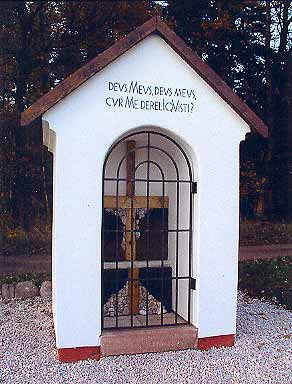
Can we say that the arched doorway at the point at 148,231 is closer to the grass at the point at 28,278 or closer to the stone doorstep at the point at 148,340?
the stone doorstep at the point at 148,340

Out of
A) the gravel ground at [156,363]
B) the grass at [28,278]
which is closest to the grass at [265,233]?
the grass at [28,278]

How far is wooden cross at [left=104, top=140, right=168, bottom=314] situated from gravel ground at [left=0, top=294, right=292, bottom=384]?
35.5 inches

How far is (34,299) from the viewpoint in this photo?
23.6 ft

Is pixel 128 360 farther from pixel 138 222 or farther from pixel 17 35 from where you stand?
pixel 17 35

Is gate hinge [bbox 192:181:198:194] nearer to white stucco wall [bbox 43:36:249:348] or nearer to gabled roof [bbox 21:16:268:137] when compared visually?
white stucco wall [bbox 43:36:249:348]

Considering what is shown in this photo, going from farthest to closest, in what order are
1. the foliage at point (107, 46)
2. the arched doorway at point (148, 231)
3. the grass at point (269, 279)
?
the foliage at point (107, 46) → the grass at point (269, 279) → the arched doorway at point (148, 231)

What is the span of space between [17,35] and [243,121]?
6238mm

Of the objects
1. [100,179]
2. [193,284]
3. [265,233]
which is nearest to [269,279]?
[265,233]

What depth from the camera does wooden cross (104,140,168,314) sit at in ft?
17.5

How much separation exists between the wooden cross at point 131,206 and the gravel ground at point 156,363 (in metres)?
0.90

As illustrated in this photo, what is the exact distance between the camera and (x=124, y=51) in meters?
4.47

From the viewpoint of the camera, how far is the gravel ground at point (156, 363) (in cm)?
423

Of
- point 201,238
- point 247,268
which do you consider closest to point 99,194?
point 201,238

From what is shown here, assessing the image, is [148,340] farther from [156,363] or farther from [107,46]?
[107,46]
